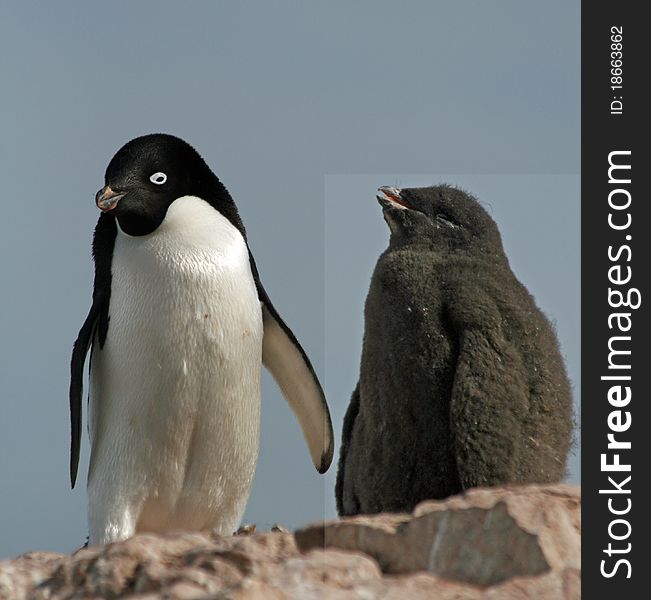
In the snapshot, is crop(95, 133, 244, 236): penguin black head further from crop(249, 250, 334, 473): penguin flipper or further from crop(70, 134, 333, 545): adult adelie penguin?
crop(249, 250, 334, 473): penguin flipper

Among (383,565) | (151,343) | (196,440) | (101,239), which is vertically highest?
(101,239)

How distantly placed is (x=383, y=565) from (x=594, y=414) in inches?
36.4

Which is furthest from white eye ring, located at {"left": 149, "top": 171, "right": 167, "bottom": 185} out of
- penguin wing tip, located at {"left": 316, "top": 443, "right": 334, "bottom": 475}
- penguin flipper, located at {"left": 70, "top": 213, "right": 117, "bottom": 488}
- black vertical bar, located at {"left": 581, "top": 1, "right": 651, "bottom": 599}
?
black vertical bar, located at {"left": 581, "top": 1, "right": 651, "bottom": 599}

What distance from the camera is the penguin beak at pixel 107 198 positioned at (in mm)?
6090

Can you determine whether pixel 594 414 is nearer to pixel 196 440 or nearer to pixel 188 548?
pixel 188 548

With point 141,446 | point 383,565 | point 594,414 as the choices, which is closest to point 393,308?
point 594,414

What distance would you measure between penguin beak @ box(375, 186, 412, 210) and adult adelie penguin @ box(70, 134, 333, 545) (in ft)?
4.71

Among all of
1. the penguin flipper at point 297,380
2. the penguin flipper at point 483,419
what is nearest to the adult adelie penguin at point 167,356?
the penguin flipper at point 297,380

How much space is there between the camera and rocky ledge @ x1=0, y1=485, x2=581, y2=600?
2.86 meters

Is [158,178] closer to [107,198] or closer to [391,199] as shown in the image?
[107,198]

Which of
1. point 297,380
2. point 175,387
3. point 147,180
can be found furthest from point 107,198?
point 297,380

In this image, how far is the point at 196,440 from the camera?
243 inches

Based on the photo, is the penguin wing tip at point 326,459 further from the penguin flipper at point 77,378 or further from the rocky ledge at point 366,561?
the rocky ledge at point 366,561

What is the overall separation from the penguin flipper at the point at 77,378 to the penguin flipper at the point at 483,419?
2430 millimetres
